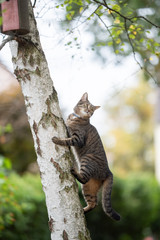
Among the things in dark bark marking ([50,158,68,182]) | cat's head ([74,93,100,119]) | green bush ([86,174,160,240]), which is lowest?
green bush ([86,174,160,240])

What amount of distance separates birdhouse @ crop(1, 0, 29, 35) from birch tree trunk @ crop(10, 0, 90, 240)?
0.28 ft

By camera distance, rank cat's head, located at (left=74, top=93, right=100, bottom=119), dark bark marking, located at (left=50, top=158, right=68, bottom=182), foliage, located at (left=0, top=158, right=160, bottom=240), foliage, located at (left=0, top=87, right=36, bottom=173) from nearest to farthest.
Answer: dark bark marking, located at (left=50, top=158, right=68, bottom=182) < cat's head, located at (left=74, top=93, right=100, bottom=119) < foliage, located at (left=0, top=158, right=160, bottom=240) < foliage, located at (left=0, top=87, right=36, bottom=173)

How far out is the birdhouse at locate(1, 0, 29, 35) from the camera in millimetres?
2053

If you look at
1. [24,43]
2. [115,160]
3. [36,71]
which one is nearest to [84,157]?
[36,71]

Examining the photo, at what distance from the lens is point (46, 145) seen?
7.18ft

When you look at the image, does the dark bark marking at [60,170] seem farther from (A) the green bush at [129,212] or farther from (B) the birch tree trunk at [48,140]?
(A) the green bush at [129,212]

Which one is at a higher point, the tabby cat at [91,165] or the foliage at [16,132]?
the foliage at [16,132]

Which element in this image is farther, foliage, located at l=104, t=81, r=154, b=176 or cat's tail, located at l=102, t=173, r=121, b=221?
foliage, located at l=104, t=81, r=154, b=176

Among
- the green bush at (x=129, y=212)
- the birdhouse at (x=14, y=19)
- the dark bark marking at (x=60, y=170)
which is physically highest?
the birdhouse at (x=14, y=19)

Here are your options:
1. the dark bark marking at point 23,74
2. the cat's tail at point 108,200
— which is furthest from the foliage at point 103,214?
the dark bark marking at point 23,74

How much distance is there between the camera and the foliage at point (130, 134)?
22.5 m

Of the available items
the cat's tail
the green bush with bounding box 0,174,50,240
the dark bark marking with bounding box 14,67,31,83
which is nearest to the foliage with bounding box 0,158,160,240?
the green bush with bounding box 0,174,50,240

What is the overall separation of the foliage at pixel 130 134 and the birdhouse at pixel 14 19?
20277mm

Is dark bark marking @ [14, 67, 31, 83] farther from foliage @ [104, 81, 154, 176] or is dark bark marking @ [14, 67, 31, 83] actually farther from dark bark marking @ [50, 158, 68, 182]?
foliage @ [104, 81, 154, 176]
